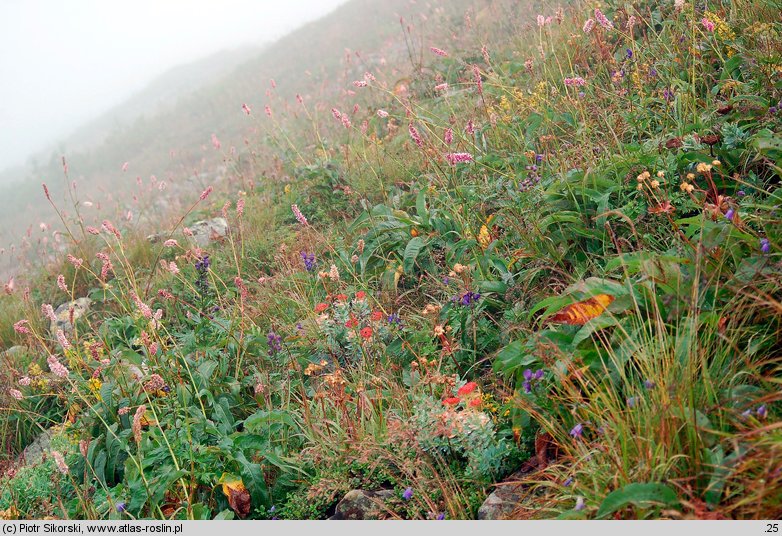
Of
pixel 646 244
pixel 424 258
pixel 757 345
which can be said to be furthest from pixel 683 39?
pixel 757 345

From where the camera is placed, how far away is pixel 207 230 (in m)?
5.83

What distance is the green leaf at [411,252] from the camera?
333 cm

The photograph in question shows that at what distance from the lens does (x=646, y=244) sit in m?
2.53

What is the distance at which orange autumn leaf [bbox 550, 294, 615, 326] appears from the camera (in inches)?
79.7

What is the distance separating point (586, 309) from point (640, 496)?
2.44ft

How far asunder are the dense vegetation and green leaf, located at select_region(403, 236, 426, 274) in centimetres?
2

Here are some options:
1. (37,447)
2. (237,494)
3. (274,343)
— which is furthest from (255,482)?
(37,447)

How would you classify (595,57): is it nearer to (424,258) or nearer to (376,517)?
(424,258)

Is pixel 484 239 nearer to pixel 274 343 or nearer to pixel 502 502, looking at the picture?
pixel 274 343

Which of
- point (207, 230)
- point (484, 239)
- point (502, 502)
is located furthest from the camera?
point (207, 230)

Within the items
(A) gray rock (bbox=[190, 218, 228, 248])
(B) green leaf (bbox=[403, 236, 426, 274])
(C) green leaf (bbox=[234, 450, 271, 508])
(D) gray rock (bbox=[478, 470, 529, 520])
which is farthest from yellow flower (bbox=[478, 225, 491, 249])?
(A) gray rock (bbox=[190, 218, 228, 248])

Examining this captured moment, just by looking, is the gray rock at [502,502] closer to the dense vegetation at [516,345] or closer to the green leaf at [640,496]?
the dense vegetation at [516,345]

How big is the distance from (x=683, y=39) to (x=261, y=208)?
12.6ft

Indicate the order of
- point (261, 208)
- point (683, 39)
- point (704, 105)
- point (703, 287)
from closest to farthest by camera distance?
point (703, 287) < point (704, 105) < point (683, 39) < point (261, 208)
